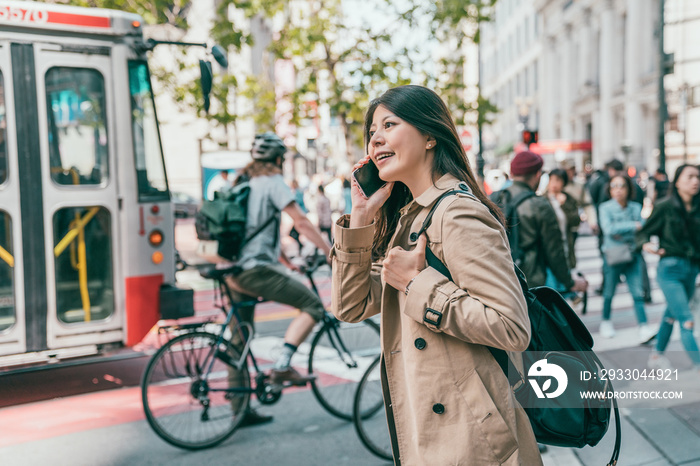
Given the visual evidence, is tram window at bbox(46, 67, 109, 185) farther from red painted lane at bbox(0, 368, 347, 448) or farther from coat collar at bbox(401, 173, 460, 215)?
coat collar at bbox(401, 173, 460, 215)

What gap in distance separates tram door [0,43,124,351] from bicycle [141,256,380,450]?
4.34 ft

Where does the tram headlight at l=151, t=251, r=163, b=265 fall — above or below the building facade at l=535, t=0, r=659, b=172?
below

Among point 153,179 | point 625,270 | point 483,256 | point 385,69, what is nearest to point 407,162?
point 483,256

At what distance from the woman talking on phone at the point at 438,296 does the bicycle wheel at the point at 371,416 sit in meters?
2.15

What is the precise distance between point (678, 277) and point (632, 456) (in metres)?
2.01

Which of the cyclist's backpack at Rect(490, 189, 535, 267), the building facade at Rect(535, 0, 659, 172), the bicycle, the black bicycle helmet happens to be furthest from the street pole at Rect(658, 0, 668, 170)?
the building facade at Rect(535, 0, 659, 172)

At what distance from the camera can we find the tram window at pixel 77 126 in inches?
206

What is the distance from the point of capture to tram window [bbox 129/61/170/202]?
18.3 ft

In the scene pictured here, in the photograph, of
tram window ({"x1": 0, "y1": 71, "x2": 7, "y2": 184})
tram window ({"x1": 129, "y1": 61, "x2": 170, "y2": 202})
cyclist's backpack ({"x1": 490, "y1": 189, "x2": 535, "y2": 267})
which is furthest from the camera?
tram window ({"x1": 129, "y1": 61, "x2": 170, "y2": 202})

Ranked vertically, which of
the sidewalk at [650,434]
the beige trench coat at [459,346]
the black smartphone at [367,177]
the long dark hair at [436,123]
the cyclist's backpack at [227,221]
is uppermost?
the long dark hair at [436,123]

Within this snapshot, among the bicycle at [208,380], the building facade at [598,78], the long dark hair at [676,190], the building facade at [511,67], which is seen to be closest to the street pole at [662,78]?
the long dark hair at [676,190]

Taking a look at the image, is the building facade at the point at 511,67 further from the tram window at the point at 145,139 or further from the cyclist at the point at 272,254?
the cyclist at the point at 272,254

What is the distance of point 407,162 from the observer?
2.05m

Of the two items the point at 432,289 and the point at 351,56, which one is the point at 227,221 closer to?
the point at 432,289
